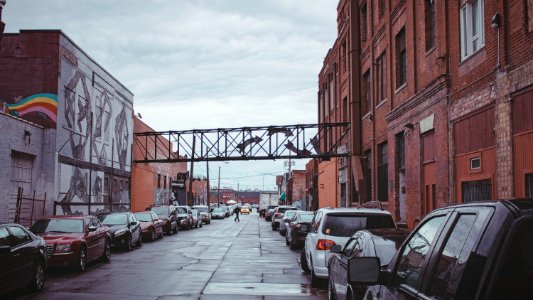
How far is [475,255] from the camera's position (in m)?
2.77

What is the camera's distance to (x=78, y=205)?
28297 millimetres

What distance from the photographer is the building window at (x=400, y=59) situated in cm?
2097

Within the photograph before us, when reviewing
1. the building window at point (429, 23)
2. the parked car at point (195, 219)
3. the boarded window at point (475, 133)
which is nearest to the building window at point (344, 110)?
the building window at point (429, 23)

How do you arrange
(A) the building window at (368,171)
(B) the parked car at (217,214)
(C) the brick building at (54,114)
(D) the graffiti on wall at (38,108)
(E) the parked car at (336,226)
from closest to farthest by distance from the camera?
(E) the parked car at (336,226) < (C) the brick building at (54,114) < (D) the graffiti on wall at (38,108) < (A) the building window at (368,171) < (B) the parked car at (217,214)

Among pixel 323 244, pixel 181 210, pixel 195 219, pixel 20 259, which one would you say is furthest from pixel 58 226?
pixel 195 219

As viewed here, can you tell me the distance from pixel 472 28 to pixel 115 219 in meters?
15.0

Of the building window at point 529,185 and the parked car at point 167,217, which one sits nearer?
the building window at point 529,185

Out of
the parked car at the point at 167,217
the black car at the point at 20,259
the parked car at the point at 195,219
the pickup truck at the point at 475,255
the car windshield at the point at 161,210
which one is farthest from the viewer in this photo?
the parked car at the point at 195,219

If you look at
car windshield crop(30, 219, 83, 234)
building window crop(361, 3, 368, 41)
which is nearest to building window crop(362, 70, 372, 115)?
building window crop(361, 3, 368, 41)

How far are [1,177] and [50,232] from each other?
21.6 ft

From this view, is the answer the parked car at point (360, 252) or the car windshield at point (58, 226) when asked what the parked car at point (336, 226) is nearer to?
the parked car at point (360, 252)

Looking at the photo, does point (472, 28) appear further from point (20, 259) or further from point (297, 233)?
point (20, 259)

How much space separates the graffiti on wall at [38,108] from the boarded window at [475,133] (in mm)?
17530

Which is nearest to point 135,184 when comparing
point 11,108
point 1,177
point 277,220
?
point 277,220
